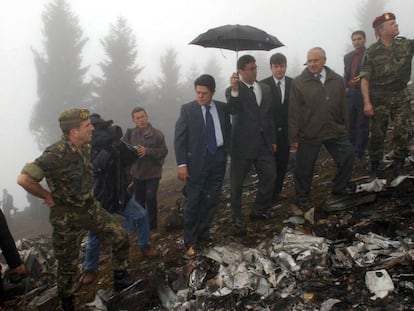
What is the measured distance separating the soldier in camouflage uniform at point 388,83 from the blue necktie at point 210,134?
2885mm

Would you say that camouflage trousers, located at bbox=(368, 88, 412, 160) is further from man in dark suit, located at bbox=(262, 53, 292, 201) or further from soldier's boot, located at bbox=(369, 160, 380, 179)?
man in dark suit, located at bbox=(262, 53, 292, 201)

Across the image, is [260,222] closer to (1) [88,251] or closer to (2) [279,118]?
(2) [279,118]

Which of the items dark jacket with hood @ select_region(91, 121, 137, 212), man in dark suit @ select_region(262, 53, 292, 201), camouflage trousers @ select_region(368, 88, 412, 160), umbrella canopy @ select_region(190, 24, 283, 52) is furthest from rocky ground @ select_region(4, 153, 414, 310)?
umbrella canopy @ select_region(190, 24, 283, 52)

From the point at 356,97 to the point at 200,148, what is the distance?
15.2 ft

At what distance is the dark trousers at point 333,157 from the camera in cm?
589

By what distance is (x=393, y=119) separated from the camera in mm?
6184

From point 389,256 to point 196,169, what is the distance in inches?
116

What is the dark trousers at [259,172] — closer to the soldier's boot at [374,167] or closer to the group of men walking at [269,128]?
the group of men walking at [269,128]

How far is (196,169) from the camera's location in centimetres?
539

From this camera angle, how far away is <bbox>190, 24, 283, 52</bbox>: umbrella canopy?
5.53 meters

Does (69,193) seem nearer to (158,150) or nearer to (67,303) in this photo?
(67,303)

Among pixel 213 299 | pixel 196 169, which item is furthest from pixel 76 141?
pixel 213 299

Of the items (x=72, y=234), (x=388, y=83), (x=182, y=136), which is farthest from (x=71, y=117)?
(x=388, y=83)

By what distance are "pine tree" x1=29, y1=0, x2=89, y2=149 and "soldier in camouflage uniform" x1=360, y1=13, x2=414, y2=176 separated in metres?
27.9
